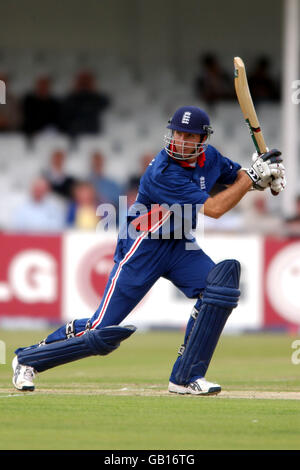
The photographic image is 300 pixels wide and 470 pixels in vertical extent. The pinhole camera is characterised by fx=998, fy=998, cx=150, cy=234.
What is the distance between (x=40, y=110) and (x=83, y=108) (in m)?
0.71

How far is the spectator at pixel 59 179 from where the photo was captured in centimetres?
1377

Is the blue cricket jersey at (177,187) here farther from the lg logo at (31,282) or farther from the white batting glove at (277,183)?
the lg logo at (31,282)

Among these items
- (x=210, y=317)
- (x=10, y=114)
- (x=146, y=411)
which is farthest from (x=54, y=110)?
(x=146, y=411)

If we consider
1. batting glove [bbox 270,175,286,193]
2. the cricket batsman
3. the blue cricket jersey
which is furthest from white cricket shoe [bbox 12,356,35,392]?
batting glove [bbox 270,175,286,193]

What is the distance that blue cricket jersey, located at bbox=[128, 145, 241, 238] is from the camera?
6.14 m

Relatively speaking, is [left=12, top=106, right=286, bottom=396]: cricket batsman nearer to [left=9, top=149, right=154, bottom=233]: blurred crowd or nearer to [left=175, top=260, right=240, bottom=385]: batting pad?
[left=175, top=260, right=240, bottom=385]: batting pad

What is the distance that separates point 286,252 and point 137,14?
741 cm

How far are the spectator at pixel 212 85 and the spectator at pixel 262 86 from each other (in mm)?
387

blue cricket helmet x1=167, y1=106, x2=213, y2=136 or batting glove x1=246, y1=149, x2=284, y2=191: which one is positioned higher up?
blue cricket helmet x1=167, y1=106, x2=213, y2=136

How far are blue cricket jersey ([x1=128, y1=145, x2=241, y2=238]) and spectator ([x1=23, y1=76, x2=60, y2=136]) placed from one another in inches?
361

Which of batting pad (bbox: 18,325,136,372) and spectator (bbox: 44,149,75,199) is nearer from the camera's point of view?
batting pad (bbox: 18,325,136,372)

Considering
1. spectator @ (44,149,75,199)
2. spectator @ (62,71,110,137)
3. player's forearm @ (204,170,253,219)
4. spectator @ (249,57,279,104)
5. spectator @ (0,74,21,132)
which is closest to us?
player's forearm @ (204,170,253,219)

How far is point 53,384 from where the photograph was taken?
719cm

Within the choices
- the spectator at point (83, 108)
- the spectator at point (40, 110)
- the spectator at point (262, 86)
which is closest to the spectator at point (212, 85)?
the spectator at point (262, 86)
